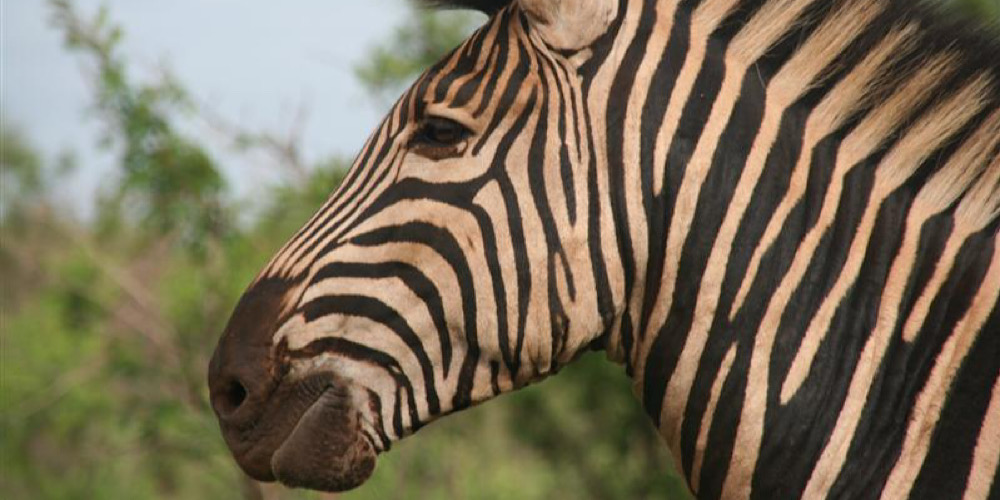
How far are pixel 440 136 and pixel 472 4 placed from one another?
55 centimetres

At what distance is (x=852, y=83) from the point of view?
9.75 feet

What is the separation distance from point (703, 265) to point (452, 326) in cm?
64

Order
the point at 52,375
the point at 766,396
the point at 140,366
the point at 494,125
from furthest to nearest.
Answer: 1. the point at 52,375
2. the point at 140,366
3. the point at 494,125
4. the point at 766,396

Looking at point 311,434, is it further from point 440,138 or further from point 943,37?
point 943,37

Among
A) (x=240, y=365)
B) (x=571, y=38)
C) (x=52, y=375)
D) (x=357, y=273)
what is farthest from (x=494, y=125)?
(x=52, y=375)

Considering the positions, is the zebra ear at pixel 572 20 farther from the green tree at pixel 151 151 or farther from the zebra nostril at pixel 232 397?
the green tree at pixel 151 151

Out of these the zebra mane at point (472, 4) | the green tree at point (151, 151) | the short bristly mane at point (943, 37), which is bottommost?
the green tree at point (151, 151)

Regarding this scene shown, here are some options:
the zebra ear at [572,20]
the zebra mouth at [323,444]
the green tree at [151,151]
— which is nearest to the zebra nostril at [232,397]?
the zebra mouth at [323,444]

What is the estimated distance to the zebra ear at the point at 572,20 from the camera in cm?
297

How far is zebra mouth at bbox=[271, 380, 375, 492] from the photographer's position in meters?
2.92

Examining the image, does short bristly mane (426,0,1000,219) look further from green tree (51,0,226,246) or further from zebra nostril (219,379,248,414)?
green tree (51,0,226,246)

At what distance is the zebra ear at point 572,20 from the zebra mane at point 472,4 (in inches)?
10.9

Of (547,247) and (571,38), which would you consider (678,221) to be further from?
(571,38)

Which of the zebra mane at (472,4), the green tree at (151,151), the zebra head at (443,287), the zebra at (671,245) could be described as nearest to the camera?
the zebra at (671,245)
